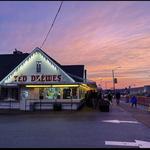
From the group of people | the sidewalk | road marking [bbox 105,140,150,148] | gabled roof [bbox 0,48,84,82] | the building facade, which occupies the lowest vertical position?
road marking [bbox 105,140,150,148]

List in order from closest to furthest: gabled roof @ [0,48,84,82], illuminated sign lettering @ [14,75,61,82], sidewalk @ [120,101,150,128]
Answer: sidewalk @ [120,101,150,128] → illuminated sign lettering @ [14,75,61,82] → gabled roof @ [0,48,84,82]

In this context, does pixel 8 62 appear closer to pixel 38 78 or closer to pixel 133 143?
pixel 38 78

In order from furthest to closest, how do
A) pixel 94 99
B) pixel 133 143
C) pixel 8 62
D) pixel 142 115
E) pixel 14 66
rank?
1. pixel 8 62
2. pixel 14 66
3. pixel 94 99
4. pixel 142 115
5. pixel 133 143

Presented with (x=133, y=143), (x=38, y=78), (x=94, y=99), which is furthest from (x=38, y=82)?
(x=133, y=143)

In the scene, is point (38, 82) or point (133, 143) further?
point (38, 82)

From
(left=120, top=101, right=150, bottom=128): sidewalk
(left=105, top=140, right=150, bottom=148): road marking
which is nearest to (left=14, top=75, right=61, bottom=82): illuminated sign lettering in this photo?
(left=120, top=101, right=150, bottom=128): sidewalk

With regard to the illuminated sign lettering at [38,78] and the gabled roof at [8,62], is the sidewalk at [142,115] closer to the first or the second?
the illuminated sign lettering at [38,78]

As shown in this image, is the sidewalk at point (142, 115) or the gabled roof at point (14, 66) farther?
the gabled roof at point (14, 66)

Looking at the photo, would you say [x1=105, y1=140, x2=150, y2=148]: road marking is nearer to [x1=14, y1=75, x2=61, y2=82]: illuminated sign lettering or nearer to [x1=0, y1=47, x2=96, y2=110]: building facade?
[x1=0, y1=47, x2=96, y2=110]: building facade

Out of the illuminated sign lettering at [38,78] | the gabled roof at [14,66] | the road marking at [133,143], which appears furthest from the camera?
the gabled roof at [14,66]

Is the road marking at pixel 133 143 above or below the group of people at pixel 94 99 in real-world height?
below

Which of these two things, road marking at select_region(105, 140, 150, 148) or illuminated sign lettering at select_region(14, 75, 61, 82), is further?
illuminated sign lettering at select_region(14, 75, 61, 82)

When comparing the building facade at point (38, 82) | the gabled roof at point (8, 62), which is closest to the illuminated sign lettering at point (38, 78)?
the building facade at point (38, 82)

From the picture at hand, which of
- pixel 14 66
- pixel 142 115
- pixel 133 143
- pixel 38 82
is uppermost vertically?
pixel 14 66
